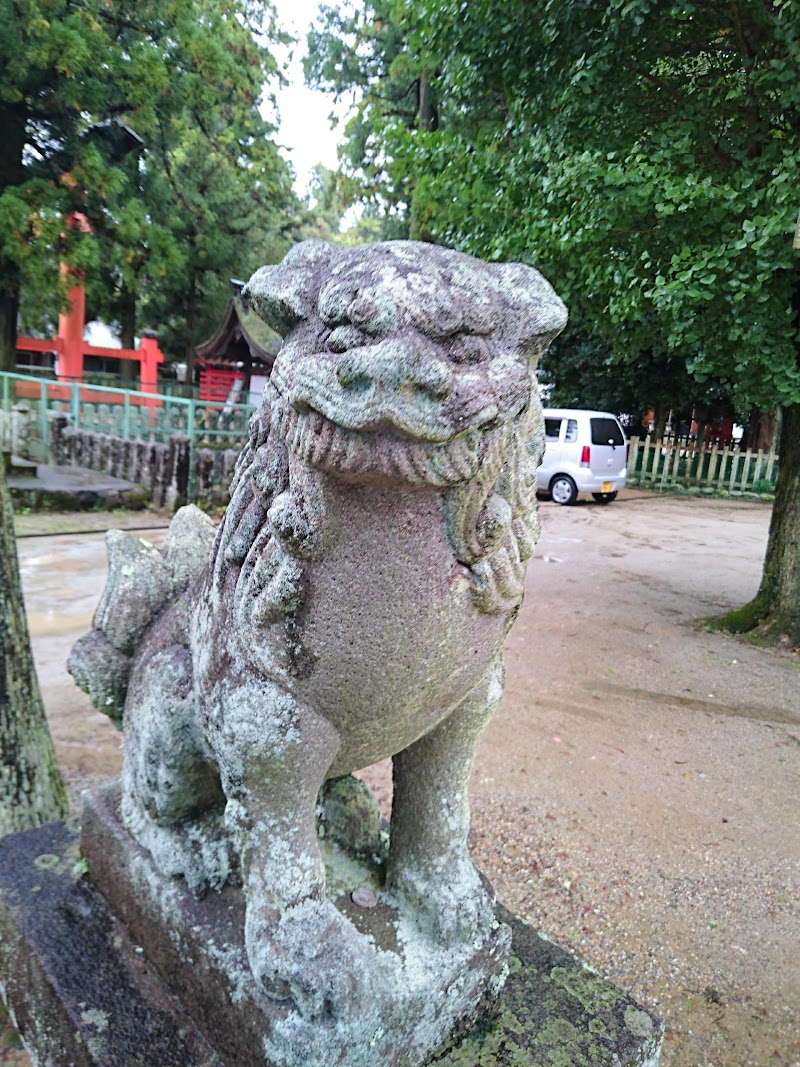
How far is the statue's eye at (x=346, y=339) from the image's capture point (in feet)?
2.88

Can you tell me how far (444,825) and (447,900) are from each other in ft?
0.40

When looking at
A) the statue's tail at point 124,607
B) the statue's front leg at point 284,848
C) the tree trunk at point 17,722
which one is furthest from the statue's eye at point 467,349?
the tree trunk at point 17,722

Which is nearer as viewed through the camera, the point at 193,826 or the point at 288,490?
the point at 288,490

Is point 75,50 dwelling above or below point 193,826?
above

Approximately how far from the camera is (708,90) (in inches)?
166

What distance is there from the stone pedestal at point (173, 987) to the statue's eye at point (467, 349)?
0.96 meters

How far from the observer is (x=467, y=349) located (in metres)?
0.92

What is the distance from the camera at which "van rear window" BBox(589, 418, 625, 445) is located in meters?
11.8

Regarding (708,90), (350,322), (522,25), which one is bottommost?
(350,322)

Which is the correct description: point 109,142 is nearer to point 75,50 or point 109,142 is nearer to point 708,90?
point 75,50

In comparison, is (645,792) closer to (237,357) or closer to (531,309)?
(531,309)

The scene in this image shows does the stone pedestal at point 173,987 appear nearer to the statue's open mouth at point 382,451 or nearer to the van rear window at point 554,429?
A: the statue's open mouth at point 382,451

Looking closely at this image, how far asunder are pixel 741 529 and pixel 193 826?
1051cm

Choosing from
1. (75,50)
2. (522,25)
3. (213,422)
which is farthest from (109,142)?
(522,25)
